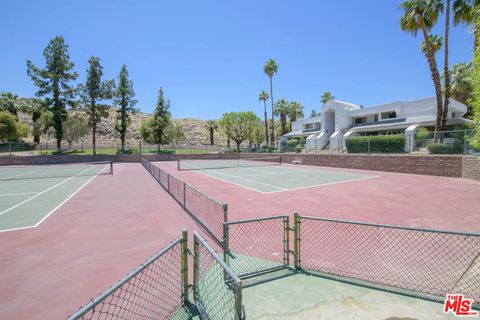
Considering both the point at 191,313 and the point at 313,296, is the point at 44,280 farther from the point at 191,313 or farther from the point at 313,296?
the point at 313,296

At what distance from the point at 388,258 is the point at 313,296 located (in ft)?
8.57

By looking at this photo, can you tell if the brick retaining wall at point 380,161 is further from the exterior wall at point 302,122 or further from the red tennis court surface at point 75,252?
the red tennis court surface at point 75,252

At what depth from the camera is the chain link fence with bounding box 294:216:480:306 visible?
14.3 ft

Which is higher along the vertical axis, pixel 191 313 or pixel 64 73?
pixel 64 73

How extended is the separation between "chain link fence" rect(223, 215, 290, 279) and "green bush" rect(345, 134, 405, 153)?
2118 centimetres

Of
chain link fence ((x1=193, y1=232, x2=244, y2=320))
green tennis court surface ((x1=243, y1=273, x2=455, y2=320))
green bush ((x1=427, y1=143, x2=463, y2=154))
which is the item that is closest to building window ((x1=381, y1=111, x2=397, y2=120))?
green bush ((x1=427, y1=143, x2=463, y2=154))

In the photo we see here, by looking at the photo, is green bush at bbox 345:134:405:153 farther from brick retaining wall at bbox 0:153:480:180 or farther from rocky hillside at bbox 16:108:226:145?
rocky hillside at bbox 16:108:226:145

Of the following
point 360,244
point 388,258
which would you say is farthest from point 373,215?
point 388,258

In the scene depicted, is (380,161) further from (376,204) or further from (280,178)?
(376,204)

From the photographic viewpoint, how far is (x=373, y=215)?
28.9 ft

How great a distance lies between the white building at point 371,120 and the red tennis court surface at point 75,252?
2405 centimetres

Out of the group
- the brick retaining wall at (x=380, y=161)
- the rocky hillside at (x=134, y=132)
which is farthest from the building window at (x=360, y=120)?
the rocky hillside at (x=134, y=132)

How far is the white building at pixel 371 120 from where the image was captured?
32.7 meters

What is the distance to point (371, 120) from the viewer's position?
138 feet
